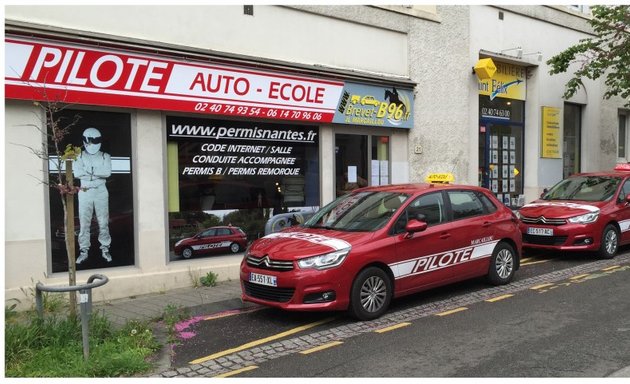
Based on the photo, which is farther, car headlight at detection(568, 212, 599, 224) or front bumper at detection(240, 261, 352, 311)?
car headlight at detection(568, 212, 599, 224)

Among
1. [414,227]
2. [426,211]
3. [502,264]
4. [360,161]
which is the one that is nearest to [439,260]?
[426,211]

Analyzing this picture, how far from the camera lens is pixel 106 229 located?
8.42 meters

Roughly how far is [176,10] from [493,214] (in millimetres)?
5636

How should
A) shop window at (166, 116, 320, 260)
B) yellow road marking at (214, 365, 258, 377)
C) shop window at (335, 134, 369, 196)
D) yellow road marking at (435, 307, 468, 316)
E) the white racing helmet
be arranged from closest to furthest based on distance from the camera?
yellow road marking at (214, 365, 258, 377) < yellow road marking at (435, 307, 468, 316) < the white racing helmet < shop window at (166, 116, 320, 260) < shop window at (335, 134, 369, 196)

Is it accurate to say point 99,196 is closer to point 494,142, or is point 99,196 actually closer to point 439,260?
point 439,260

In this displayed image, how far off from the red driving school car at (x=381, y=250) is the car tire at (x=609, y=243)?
2.72 meters

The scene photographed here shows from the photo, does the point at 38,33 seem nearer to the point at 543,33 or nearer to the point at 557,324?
the point at 557,324

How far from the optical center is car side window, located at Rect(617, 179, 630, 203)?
35.4 feet

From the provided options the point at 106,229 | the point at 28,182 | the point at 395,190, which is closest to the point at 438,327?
the point at 395,190

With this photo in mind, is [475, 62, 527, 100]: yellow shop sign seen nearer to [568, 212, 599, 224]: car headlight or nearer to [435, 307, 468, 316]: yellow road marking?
[568, 212, 599, 224]: car headlight

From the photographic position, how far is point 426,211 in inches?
295

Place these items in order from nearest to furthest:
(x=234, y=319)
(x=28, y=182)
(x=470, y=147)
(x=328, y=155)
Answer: (x=234, y=319), (x=28, y=182), (x=328, y=155), (x=470, y=147)

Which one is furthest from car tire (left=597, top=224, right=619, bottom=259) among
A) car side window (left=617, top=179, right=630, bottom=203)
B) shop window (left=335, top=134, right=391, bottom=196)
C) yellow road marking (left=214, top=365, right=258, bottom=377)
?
yellow road marking (left=214, top=365, right=258, bottom=377)

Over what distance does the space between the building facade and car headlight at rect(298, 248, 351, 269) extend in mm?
2692
